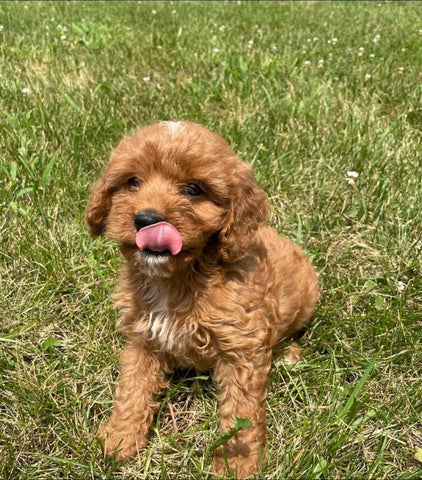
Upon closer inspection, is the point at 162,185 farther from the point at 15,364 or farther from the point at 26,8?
the point at 26,8

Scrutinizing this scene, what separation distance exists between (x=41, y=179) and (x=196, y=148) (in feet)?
6.78

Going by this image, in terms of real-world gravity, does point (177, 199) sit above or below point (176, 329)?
above

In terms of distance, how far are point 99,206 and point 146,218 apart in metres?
0.52

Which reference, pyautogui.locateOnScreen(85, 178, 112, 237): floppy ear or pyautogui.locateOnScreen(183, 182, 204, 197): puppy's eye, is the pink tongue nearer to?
pyautogui.locateOnScreen(183, 182, 204, 197): puppy's eye

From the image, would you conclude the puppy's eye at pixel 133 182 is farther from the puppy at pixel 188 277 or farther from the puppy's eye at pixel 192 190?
A: the puppy's eye at pixel 192 190

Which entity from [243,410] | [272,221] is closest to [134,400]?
[243,410]

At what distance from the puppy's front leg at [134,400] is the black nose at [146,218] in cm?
79

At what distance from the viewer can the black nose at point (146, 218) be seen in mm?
2080

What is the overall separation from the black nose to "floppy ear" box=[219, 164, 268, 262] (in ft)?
1.18

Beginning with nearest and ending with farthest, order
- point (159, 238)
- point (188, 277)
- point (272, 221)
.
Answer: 1. point (159, 238)
2. point (188, 277)
3. point (272, 221)

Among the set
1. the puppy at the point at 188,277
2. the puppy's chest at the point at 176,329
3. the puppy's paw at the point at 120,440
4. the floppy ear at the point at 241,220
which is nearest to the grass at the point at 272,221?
the puppy's paw at the point at 120,440

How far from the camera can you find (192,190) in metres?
2.27

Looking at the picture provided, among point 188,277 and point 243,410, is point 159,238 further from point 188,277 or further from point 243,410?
point 243,410

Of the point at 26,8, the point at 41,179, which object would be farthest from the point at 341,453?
the point at 26,8
